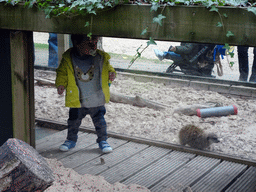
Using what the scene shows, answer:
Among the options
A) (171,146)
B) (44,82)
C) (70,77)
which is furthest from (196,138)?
(44,82)

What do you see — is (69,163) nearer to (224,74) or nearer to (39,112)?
(39,112)

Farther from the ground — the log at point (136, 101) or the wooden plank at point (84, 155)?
the log at point (136, 101)

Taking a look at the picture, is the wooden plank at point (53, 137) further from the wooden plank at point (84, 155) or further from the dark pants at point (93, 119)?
the wooden plank at point (84, 155)

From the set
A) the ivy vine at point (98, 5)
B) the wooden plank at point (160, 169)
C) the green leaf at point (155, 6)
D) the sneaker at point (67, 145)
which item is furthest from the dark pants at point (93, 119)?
the green leaf at point (155, 6)

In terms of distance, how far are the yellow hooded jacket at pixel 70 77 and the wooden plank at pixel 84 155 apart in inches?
18.2

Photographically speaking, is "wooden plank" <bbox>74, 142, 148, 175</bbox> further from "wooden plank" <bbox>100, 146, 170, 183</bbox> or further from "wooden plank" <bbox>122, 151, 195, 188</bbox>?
"wooden plank" <bbox>122, 151, 195, 188</bbox>

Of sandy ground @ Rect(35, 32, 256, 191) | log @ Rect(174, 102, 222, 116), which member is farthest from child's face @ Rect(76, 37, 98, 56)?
log @ Rect(174, 102, 222, 116)

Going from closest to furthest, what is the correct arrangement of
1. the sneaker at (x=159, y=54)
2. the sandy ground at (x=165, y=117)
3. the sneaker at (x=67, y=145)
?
the sneaker at (x=159, y=54) < the sandy ground at (x=165, y=117) < the sneaker at (x=67, y=145)

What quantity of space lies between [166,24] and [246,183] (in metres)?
1.49

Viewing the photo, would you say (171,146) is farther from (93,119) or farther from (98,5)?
(98,5)

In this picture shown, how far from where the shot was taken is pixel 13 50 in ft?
7.67

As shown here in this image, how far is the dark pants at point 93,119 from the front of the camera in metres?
2.94

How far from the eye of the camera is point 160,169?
8.61 feet

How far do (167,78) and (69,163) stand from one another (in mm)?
1134
